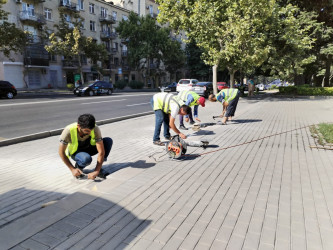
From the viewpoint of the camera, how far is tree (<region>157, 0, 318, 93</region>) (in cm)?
1764

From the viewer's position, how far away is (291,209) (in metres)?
3.22

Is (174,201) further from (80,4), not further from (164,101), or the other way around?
(80,4)

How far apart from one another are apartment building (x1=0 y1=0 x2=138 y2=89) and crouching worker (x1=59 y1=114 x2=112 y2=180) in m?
30.4

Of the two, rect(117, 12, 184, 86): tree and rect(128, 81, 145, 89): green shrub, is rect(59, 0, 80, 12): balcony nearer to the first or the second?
rect(117, 12, 184, 86): tree

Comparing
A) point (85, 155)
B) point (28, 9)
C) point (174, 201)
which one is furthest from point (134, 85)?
point (174, 201)

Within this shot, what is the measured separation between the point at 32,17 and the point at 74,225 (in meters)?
38.4

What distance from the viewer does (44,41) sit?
35.5 m

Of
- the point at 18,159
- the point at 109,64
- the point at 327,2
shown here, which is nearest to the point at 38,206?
the point at 18,159

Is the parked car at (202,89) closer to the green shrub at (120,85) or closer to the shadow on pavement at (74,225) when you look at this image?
the shadow on pavement at (74,225)

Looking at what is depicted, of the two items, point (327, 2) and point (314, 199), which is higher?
point (327, 2)

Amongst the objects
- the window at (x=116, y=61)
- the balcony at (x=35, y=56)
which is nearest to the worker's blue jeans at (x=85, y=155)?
the balcony at (x=35, y=56)

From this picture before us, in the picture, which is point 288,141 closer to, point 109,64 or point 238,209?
point 238,209

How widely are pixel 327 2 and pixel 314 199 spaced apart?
27.8 metres

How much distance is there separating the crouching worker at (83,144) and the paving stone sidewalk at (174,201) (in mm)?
346
